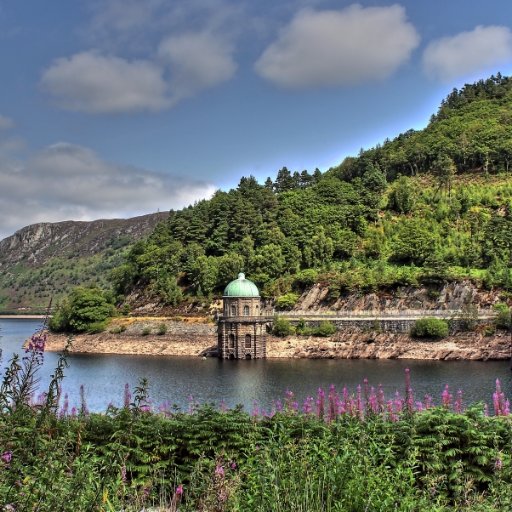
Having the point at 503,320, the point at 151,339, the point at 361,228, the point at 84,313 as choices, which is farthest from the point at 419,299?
the point at 84,313

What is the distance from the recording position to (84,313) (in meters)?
86.8

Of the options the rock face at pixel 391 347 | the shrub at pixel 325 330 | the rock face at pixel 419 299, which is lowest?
the rock face at pixel 391 347

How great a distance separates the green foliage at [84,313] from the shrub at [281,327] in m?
26.4

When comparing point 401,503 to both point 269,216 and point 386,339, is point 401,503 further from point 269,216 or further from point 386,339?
point 269,216

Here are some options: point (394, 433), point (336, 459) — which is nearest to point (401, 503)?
point (336, 459)

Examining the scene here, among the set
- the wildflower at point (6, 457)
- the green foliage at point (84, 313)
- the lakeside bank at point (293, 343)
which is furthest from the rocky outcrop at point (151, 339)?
the wildflower at point (6, 457)

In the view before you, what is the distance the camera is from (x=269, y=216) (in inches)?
Answer: 4085

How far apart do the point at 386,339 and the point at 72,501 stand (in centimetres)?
6482

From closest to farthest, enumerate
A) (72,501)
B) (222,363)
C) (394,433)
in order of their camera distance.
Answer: (72,501)
(394,433)
(222,363)

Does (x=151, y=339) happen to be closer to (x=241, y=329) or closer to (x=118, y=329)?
(x=118, y=329)

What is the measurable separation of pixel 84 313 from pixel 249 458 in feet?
261

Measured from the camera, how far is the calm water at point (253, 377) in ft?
136

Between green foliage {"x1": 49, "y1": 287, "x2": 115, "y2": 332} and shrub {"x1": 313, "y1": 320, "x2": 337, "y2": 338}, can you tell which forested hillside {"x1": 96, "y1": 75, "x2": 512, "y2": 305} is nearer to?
shrub {"x1": 313, "y1": 320, "x2": 337, "y2": 338}

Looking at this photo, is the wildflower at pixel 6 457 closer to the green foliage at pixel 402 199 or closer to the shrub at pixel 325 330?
the shrub at pixel 325 330
